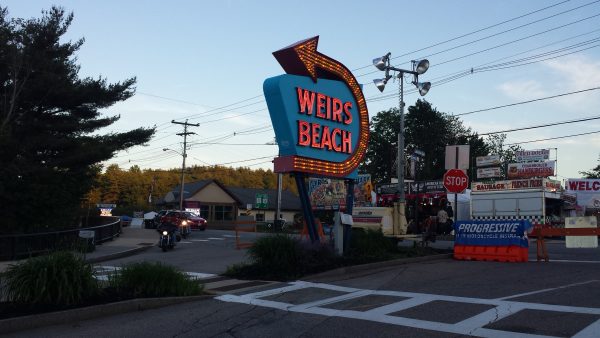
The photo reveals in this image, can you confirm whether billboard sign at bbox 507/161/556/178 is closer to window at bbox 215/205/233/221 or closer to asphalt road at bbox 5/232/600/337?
asphalt road at bbox 5/232/600/337

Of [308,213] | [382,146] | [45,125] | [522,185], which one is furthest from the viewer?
[382,146]

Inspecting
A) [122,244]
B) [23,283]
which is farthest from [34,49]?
[23,283]

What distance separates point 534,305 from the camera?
340 inches

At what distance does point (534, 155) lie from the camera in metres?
38.1

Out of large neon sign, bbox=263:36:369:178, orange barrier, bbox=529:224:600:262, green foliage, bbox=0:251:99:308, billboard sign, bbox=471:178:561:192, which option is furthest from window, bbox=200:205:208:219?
green foliage, bbox=0:251:99:308

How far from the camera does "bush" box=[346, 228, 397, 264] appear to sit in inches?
571

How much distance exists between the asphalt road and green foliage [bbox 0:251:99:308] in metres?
0.73

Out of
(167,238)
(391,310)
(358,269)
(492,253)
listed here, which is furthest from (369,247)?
(167,238)

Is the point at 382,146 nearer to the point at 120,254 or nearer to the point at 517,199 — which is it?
the point at 517,199

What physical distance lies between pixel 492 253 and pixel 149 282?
9.85 metres

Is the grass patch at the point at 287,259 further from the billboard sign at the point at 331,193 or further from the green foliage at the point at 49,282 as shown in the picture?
the billboard sign at the point at 331,193

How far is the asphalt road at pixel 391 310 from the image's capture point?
7480 mm

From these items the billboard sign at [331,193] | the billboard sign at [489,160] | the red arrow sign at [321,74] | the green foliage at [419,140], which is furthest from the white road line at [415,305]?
the green foliage at [419,140]

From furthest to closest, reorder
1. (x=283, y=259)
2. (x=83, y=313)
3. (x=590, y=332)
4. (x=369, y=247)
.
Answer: (x=369, y=247) < (x=283, y=259) < (x=83, y=313) < (x=590, y=332)
